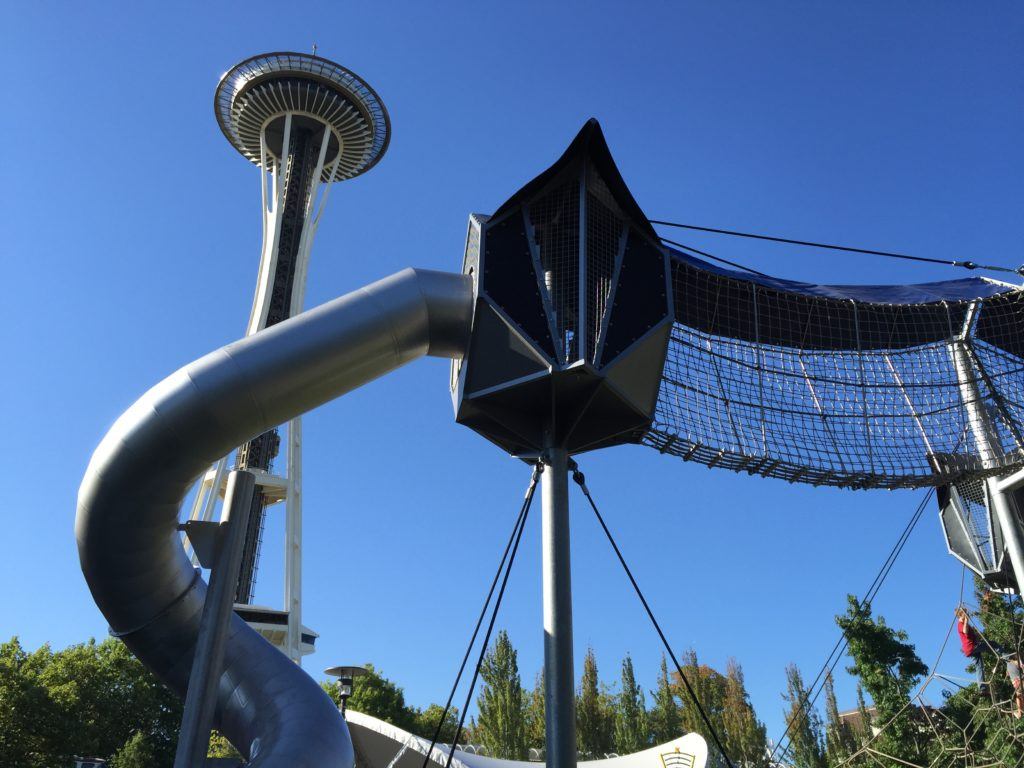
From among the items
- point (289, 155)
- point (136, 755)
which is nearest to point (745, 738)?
point (136, 755)

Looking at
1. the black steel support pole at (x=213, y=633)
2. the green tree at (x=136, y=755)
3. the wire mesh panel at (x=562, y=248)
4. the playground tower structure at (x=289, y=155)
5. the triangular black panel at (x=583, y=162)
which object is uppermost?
the playground tower structure at (x=289, y=155)

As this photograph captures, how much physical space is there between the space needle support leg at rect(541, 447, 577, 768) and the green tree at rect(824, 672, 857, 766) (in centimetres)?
2675

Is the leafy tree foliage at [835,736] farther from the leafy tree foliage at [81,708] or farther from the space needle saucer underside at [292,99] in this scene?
the space needle saucer underside at [292,99]

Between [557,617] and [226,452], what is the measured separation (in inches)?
165

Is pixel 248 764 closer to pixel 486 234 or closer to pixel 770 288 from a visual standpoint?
pixel 486 234

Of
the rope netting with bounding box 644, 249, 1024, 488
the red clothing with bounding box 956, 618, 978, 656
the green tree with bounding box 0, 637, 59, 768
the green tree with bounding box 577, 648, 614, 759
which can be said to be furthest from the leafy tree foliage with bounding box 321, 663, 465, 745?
the rope netting with bounding box 644, 249, 1024, 488

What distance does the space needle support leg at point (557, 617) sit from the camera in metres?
9.40

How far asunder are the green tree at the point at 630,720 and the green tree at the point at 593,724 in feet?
1.63

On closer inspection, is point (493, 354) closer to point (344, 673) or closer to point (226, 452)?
point (226, 452)

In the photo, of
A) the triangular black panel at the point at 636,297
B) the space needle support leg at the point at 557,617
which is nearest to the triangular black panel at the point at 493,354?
the triangular black panel at the point at 636,297

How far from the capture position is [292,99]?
5366 centimetres

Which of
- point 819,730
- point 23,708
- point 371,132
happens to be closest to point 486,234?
point 23,708

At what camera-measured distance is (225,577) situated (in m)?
7.73

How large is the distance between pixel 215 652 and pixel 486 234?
19.7ft
